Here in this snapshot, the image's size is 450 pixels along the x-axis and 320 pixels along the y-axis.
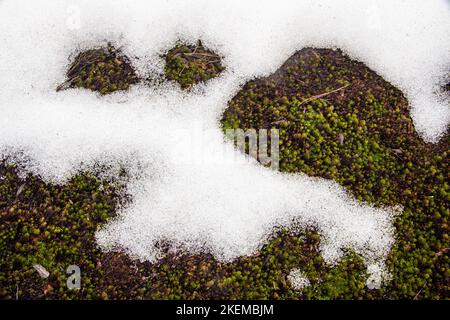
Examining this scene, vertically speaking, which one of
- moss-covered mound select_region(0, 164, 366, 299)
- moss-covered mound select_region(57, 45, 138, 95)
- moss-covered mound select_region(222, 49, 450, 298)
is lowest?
moss-covered mound select_region(0, 164, 366, 299)

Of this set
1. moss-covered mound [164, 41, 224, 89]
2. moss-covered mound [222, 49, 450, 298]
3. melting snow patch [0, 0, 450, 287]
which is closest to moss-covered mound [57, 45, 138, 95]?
melting snow patch [0, 0, 450, 287]

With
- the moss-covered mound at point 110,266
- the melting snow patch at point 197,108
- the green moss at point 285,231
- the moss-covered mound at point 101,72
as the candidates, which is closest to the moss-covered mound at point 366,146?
the green moss at point 285,231

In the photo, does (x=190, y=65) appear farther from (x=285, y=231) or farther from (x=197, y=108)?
(x=285, y=231)

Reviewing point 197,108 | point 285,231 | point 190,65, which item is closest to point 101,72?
point 190,65

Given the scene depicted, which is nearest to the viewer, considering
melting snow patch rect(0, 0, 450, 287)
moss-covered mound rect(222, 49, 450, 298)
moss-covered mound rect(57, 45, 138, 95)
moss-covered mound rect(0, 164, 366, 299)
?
moss-covered mound rect(0, 164, 366, 299)

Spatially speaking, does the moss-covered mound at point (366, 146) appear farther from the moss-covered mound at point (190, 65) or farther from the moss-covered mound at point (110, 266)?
the moss-covered mound at point (110, 266)

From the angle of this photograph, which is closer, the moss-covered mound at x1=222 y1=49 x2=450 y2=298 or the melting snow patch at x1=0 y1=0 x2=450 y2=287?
the moss-covered mound at x1=222 y1=49 x2=450 y2=298

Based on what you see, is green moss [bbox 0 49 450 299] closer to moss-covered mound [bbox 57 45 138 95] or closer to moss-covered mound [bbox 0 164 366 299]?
moss-covered mound [bbox 0 164 366 299]

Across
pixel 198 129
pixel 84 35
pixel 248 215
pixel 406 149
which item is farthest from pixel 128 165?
pixel 406 149
